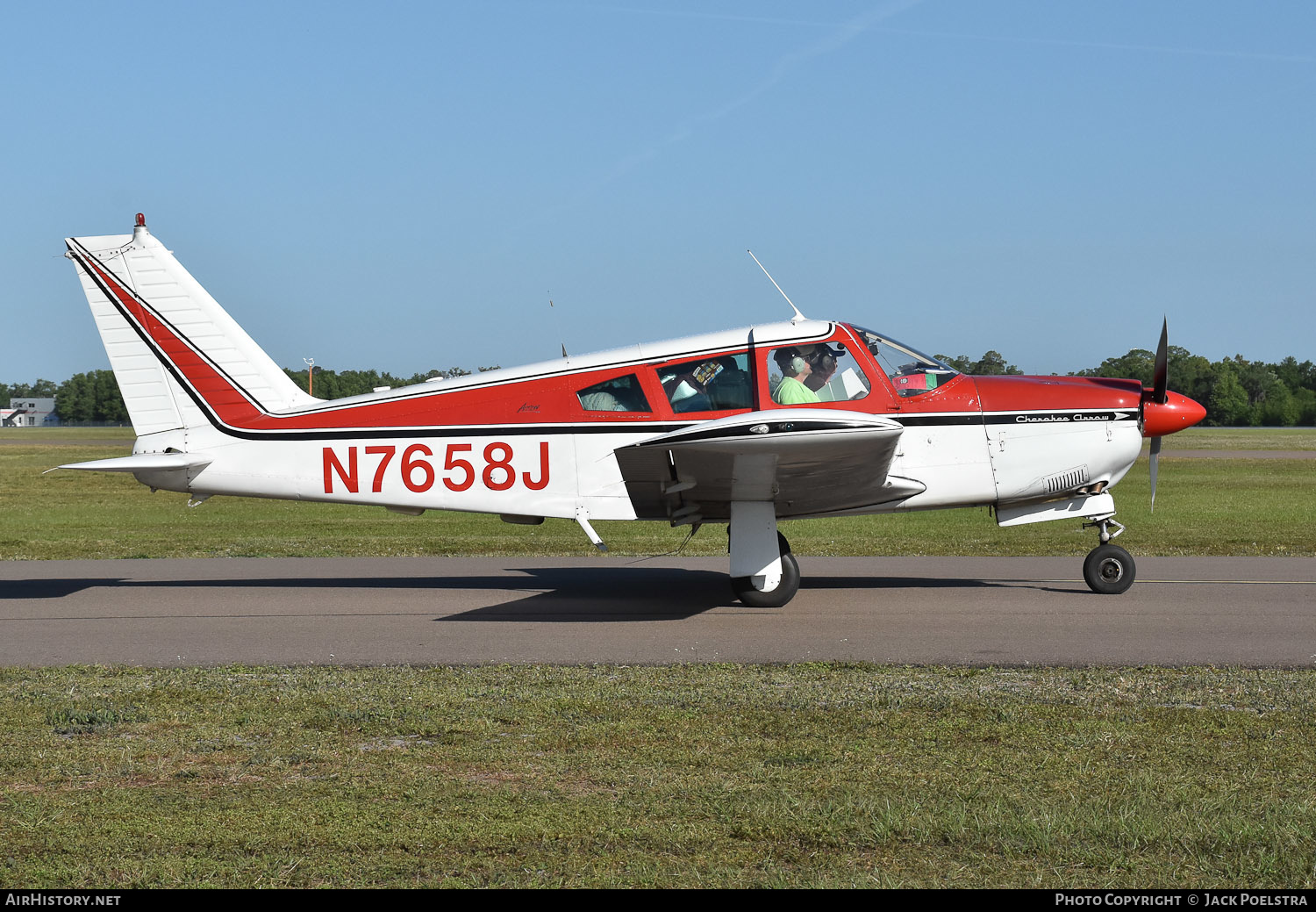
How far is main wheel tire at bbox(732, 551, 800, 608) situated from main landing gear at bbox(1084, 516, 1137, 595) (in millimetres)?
2787

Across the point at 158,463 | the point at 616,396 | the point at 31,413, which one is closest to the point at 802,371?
the point at 616,396

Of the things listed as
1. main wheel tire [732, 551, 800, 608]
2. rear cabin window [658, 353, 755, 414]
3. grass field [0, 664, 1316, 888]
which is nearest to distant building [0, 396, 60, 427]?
rear cabin window [658, 353, 755, 414]

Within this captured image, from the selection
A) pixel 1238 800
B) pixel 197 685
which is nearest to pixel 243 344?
pixel 197 685

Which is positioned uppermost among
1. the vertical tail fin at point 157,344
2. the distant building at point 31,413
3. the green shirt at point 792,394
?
the distant building at point 31,413

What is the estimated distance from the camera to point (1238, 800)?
4465 millimetres

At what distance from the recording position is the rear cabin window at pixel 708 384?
9836mm

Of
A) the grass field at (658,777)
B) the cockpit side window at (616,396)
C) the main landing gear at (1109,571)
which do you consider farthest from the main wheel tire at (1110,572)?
the cockpit side window at (616,396)

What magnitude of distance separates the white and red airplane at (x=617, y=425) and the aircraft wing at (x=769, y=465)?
0.04 meters

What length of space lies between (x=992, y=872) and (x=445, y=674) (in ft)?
13.6

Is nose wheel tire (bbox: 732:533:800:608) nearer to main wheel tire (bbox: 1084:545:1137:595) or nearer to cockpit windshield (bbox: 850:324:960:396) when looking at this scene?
cockpit windshield (bbox: 850:324:960:396)

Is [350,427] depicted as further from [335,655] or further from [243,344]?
[335,655]

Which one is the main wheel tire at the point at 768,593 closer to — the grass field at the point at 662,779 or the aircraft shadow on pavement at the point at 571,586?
the aircraft shadow on pavement at the point at 571,586

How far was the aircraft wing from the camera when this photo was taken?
8.48 m

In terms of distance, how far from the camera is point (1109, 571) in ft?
34.2
